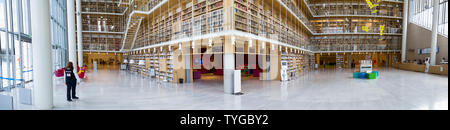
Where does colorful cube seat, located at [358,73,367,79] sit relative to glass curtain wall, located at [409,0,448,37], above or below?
below

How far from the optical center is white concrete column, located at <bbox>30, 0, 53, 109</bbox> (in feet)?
14.7

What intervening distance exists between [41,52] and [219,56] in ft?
35.0

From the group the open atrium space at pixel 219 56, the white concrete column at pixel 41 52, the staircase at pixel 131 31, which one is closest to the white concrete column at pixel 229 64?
the open atrium space at pixel 219 56

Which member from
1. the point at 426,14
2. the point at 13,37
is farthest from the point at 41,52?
the point at 426,14

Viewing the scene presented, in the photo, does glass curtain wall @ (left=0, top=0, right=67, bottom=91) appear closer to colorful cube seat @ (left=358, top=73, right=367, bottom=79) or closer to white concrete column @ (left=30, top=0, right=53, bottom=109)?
white concrete column @ (left=30, top=0, right=53, bottom=109)

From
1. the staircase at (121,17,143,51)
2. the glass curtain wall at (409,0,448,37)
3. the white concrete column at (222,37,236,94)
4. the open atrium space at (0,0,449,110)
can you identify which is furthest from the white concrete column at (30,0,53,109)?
the glass curtain wall at (409,0,448,37)

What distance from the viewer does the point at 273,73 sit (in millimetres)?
10742

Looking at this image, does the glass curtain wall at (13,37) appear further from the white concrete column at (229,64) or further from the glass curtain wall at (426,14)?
the glass curtain wall at (426,14)

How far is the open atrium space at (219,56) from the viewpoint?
5.14 metres

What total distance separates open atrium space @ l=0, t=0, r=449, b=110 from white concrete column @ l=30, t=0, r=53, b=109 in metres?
0.02

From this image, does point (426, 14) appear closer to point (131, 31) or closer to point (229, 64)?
point (229, 64)

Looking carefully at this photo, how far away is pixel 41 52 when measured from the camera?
4.55 metres
